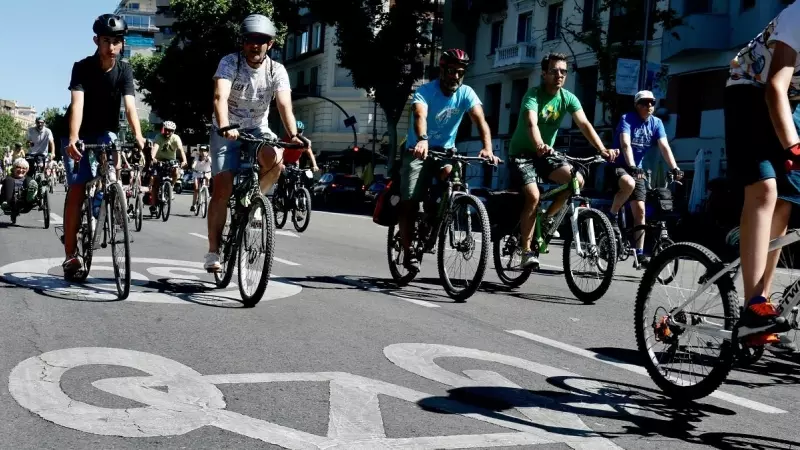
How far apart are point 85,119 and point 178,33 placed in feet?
188

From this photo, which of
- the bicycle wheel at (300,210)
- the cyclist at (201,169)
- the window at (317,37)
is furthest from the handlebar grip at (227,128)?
the window at (317,37)

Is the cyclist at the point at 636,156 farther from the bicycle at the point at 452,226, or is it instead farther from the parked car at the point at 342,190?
the parked car at the point at 342,190

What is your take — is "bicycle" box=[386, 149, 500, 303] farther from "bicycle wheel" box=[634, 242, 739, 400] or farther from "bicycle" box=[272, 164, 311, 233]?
"bicycle" box=[272, 164, 311, 233]

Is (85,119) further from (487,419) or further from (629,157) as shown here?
(629,157)

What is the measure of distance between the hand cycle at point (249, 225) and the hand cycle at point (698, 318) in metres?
2.70

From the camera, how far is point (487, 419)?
157 inches

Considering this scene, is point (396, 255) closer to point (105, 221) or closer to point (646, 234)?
point (105, 221)

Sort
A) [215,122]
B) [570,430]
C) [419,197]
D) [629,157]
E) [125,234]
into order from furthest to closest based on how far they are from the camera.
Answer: [629,157]
[419,197]
[215,122]
[125,234]
[570,430]

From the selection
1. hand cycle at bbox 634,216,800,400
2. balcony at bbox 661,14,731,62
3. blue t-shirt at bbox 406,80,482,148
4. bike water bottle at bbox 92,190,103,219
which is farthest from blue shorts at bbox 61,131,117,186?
balcony at bbox 661,14,731,62

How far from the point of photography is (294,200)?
17281 millimetres

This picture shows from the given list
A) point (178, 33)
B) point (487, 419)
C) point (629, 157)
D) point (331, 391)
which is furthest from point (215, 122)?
point (178, 33)

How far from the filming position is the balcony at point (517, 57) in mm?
44656

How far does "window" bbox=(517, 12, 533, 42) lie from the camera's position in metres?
45.9

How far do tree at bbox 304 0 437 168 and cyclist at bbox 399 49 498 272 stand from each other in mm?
42199
